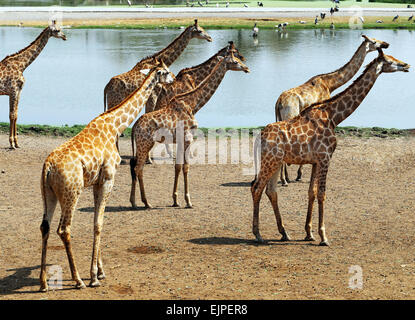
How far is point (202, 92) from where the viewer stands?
1547cm

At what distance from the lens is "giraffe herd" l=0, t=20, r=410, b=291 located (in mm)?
10180

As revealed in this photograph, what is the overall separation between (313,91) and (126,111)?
20.6 feet

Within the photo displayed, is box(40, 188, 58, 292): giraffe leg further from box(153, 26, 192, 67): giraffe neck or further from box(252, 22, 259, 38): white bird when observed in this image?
box(252, 22, 259, 38): white bird

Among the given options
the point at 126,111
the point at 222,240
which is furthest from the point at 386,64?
the point at 126,111

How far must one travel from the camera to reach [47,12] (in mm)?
61125

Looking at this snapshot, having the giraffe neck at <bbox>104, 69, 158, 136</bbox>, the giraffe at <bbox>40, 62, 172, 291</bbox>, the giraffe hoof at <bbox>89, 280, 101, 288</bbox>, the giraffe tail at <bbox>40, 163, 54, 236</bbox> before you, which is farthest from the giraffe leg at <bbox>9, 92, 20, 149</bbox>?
the giraffe hoof at <bbox>89, 280, 101, 288</bbox>

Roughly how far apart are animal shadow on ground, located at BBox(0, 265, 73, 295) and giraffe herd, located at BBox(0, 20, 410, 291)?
1.24ft

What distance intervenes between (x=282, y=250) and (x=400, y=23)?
4192cm

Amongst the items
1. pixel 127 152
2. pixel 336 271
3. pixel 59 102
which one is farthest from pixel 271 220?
pixel 59 102

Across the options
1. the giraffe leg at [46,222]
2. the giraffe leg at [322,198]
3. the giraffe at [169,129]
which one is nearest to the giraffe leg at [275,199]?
the giraffe leg at [322,198]

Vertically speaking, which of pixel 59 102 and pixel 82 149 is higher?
pixel 82 149

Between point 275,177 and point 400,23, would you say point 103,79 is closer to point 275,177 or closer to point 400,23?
point 275,177

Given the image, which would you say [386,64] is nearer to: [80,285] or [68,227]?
[68,227]

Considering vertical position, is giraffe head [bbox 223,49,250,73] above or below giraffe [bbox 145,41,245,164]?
above
